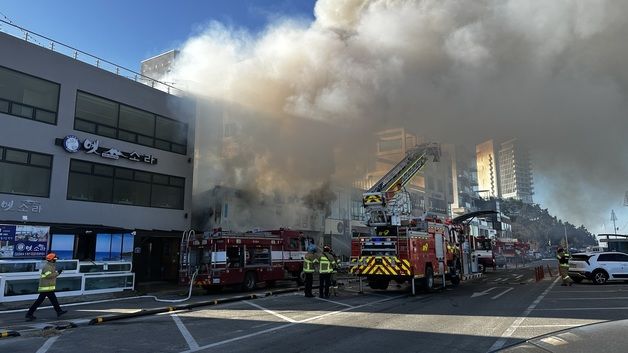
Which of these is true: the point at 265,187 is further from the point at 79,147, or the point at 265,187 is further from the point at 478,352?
the point at 478,352

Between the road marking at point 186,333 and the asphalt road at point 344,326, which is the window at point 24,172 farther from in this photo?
the road marking at point 186,333

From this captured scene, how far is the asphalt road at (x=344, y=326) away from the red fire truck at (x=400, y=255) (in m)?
1.39

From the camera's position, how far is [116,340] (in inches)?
281

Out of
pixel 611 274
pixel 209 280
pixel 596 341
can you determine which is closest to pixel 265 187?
pixel 209 280

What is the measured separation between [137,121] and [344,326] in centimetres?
1391

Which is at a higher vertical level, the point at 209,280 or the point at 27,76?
the point at 27,76

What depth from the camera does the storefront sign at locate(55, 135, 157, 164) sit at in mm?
16031

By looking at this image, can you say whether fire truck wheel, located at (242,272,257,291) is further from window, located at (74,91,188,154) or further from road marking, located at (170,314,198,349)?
window, located at (74,91,188,154)

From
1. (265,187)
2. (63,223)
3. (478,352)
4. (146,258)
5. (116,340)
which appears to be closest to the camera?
(478,352)

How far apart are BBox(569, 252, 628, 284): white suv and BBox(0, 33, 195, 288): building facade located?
49.9 feet

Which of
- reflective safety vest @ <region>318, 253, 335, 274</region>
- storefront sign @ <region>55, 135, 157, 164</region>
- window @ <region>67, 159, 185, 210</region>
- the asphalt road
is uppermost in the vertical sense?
storefront sign @ <region>55, 135, 157, 164</region>

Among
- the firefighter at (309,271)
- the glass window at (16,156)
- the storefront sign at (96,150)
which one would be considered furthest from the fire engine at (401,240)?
the glass window at (16,156)

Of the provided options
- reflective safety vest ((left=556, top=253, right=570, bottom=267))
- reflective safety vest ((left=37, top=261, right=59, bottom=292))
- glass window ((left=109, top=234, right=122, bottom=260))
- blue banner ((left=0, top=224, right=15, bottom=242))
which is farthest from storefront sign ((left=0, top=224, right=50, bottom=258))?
reflective safety vest ((left=556, top=253, right=570, bottom=267))

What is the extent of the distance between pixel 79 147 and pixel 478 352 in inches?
594
